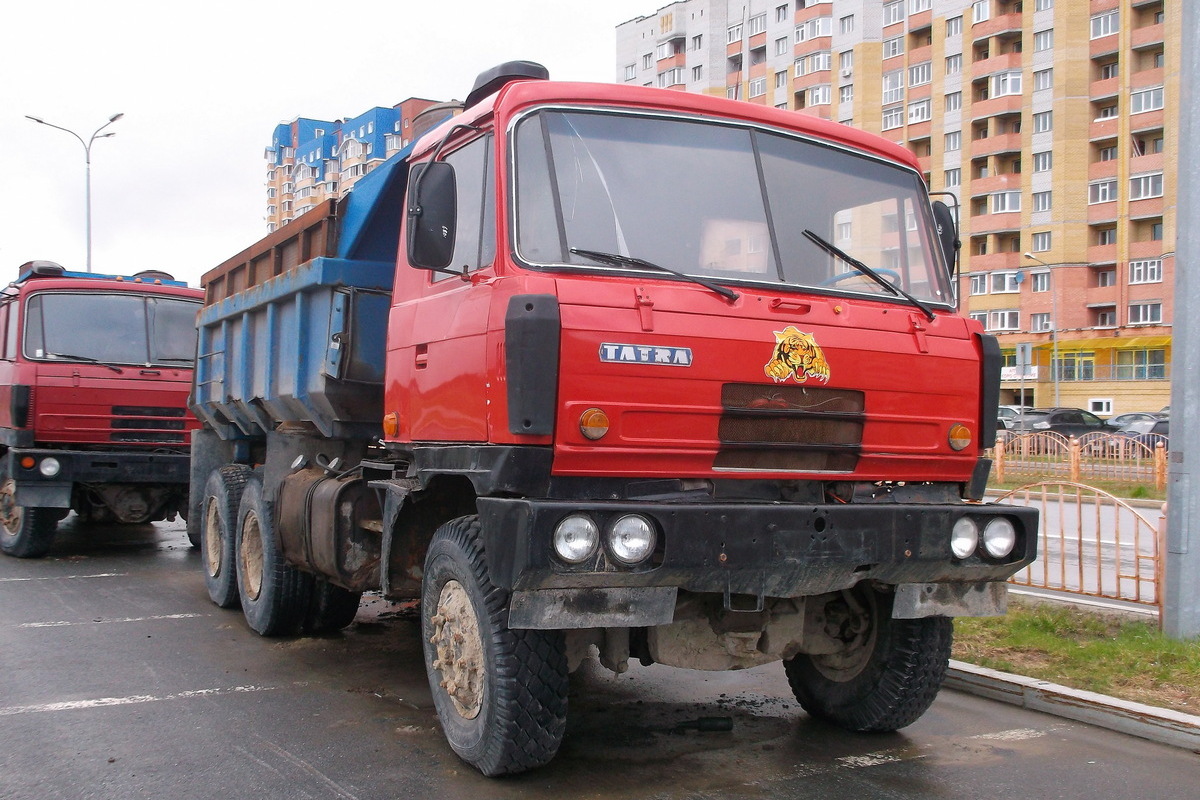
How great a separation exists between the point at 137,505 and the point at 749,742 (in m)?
8.38

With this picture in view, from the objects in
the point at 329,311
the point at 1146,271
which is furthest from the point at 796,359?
the point at 1146,271

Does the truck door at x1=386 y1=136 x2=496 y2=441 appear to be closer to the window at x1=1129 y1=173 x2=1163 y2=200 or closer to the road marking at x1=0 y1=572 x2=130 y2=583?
the road marking at x1=0 y1=572 x2=130 y2=583

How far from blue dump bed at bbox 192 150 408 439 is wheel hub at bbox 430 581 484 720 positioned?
1975mm

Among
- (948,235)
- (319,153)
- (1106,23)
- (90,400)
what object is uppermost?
(319,153)

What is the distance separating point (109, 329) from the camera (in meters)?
11.8

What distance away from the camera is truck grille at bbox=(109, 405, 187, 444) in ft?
37.3

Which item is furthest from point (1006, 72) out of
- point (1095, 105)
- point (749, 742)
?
point (749, 742)

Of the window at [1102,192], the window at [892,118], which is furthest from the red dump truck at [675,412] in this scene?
the window at [892,118]

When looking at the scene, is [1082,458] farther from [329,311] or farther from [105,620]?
[329,311]

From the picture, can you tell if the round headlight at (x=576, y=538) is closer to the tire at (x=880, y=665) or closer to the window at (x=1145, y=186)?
the tire at (x=880, y=665)

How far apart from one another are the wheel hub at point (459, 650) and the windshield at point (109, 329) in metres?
7.33

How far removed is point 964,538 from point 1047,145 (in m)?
62.1

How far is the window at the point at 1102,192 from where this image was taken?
5941cm

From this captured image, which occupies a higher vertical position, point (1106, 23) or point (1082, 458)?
point (1106, 23)
